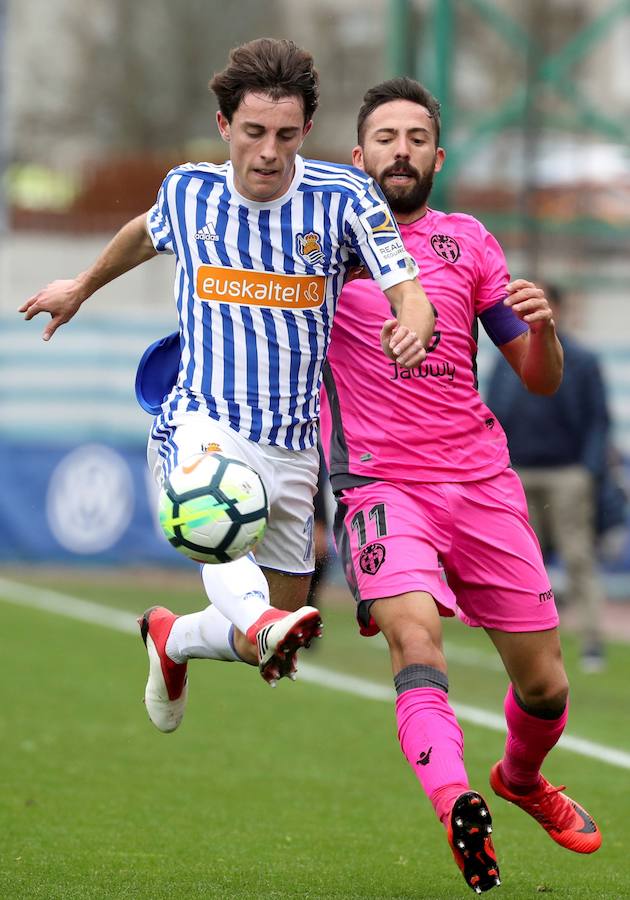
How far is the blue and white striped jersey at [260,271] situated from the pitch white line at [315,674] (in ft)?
13.1

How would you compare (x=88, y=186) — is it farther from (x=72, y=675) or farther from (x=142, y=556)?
(x=72, y=675)

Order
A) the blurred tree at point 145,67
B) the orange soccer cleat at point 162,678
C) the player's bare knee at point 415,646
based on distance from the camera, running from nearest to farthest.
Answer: the player's bare knee at point 415,646, the orange soccer cleat at point 162,678, the blurred tree at point 145,67

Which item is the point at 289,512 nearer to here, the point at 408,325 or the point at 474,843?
the point at 408,325

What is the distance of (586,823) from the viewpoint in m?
6.83

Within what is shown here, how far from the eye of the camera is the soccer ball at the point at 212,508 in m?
5.66

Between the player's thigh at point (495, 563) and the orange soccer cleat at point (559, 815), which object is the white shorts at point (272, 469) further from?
the orange soccer cleat at point (559, 815)

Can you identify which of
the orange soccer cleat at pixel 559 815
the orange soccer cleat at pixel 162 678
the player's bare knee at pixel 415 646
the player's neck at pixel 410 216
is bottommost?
the orange soccer cleat at pixel 559 815

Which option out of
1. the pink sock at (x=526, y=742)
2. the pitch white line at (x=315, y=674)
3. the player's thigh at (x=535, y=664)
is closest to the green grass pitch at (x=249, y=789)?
the pitch white line at (x=315, y=674)

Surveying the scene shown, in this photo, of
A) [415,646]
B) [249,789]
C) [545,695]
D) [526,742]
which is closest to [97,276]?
[415,646]

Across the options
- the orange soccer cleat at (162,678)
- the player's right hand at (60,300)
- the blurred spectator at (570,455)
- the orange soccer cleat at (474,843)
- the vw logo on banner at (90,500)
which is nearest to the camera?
the orange soccer cleat at (474,843)

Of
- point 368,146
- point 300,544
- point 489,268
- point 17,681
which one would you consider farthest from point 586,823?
point 17,681

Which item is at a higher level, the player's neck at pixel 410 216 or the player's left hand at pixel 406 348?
the player's neck at pixel 410 216

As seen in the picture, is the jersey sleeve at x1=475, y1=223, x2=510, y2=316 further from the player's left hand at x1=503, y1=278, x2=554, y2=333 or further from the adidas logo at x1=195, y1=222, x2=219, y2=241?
the adidas logo at x1=195, y1=222, x2=219, y2=241

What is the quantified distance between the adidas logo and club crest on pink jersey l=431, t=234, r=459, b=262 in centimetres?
91
